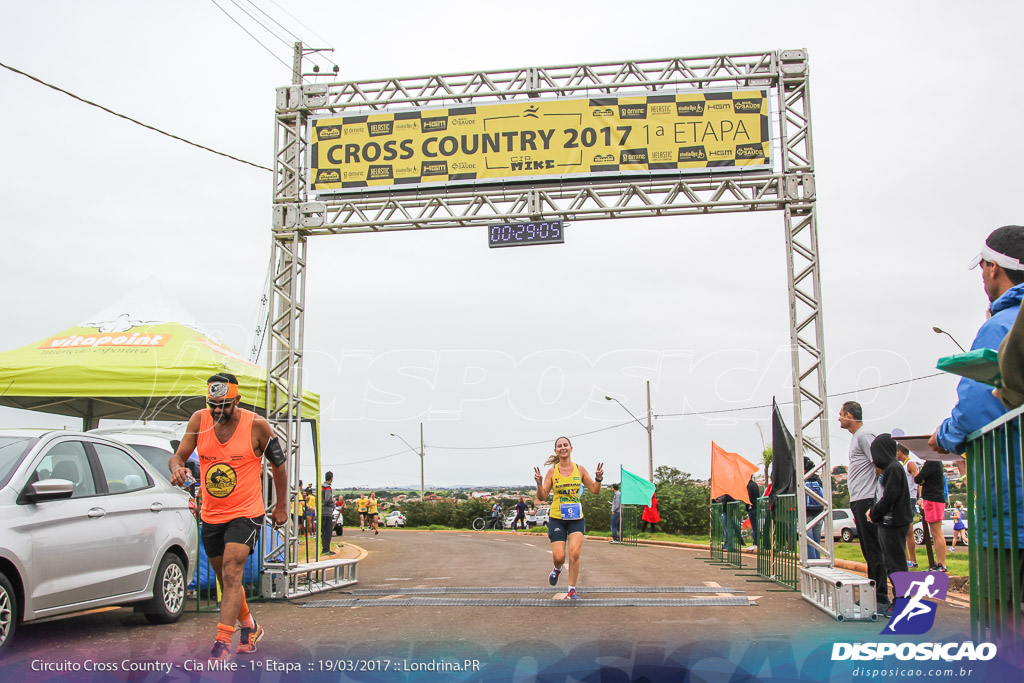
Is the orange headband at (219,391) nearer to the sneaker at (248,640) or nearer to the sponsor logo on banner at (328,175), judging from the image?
the sneaker at (248,640)

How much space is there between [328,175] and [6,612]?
792 cm

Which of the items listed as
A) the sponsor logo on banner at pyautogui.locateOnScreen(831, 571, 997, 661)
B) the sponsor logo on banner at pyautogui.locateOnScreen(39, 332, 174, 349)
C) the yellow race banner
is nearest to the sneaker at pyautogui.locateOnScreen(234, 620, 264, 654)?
the sponsor logo on banner at pyautogui.locateOnScreen(831, 571, 997, 661)

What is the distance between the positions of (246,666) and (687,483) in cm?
3087

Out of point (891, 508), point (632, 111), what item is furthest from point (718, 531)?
point (891, 508)

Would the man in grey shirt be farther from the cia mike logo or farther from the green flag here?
the green flag

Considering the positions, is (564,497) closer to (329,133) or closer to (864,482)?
(864,482)

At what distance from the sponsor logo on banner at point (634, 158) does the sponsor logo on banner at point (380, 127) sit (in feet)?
10.9

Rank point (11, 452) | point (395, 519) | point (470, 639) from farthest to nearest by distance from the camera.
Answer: point (395, 519) → point (470, 639) → point (11, 452)

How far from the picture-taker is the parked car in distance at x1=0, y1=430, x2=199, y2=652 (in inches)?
261

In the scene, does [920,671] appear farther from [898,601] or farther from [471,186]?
[471,186]

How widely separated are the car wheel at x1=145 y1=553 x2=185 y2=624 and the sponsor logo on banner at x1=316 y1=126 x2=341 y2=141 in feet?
21.4

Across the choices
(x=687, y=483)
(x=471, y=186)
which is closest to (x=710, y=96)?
(x=471, y=186)

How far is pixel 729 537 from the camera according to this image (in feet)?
57.2

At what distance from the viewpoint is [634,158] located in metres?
12.4
